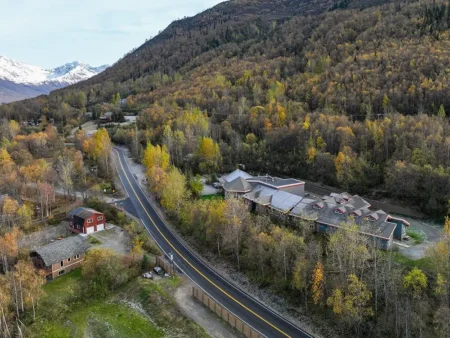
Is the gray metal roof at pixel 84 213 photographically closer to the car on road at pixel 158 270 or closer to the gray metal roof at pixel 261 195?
the car on road at pixel 158 270

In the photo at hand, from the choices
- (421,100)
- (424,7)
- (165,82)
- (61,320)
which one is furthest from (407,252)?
(165,82)

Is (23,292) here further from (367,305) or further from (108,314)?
(367,305)

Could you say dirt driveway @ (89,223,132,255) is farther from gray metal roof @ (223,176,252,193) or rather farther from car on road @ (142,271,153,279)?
gray metal roof @ (223,176,252,193)

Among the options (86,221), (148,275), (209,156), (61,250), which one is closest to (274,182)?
(209,156)

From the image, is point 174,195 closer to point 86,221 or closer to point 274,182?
point 86,221

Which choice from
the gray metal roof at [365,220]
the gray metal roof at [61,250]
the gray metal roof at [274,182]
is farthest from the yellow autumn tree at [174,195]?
the gray metal roof at [365,220]
